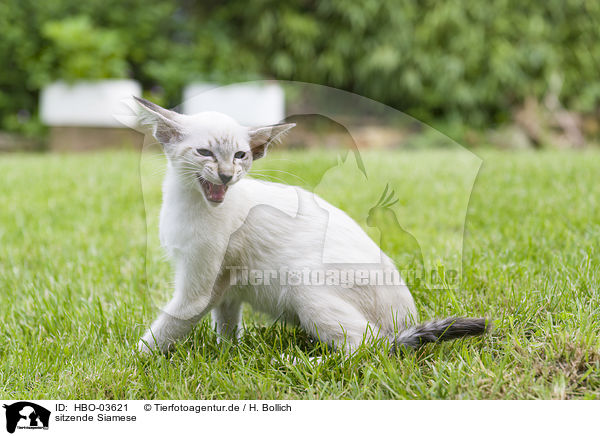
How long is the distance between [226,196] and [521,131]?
6.02m

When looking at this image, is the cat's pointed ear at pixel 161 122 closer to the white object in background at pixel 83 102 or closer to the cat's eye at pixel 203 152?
the cat's eye at pixel 203 152

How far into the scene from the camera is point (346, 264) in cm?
138

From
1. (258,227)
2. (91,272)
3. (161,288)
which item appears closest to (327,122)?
(258,227)

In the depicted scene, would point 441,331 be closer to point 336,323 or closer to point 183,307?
point 336,323

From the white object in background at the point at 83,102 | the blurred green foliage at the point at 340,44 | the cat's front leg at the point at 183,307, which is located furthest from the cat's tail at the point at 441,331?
the blurred green foliage at the point at 340,44

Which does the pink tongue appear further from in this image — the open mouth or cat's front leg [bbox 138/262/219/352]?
cat's front leg [bbox 138/262/219/352]

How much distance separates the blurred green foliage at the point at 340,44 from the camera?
609 cm

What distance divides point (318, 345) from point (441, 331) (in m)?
0.28

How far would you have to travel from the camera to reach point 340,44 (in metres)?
6.23

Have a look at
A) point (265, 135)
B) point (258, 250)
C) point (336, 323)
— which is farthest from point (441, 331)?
point (265, 135)

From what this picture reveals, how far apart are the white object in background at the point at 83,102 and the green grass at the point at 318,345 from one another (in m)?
2.64
